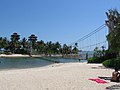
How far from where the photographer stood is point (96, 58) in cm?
4859

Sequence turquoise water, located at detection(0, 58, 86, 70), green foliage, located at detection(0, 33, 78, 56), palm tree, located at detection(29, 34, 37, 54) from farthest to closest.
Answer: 1. palm tree, located at detection(29, 34, 37, 54)
2. green foliage, located at detection(0, 33, 78, 56)
3. turquoise water, located at detection(0, 58, 86, 70)

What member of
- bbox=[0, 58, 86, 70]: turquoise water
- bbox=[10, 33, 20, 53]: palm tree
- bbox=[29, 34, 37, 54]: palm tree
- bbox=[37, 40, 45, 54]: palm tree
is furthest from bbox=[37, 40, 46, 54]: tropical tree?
bbox=[0, 58, 86, 70]: turquoise water

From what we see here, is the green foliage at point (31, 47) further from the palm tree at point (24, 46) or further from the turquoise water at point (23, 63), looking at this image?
the turquoise water at point (23, 63)

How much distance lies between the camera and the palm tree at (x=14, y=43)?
510 ft

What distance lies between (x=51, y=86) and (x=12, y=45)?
140 metres

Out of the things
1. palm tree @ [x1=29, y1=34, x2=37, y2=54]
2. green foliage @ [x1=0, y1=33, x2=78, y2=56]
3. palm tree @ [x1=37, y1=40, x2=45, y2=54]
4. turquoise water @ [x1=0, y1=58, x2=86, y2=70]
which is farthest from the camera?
palm tree @ [x1=37, y1=40, x2=45, y2=54]

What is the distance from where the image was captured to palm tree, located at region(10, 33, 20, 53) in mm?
155500

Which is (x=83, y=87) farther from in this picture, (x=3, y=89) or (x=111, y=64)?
(x=111, y=64)

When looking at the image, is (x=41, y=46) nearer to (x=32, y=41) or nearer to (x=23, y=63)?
(x=32, y=41)

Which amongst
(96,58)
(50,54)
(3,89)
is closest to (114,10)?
(3,89)

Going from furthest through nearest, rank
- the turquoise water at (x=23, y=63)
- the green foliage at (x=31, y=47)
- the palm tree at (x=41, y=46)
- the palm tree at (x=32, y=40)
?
the palm tree at (x=41, y=46)
the palm tree at (x=32, y=40)
the green foliage at (x=31, y=47)
the turquoise water at (x=23, y=63)

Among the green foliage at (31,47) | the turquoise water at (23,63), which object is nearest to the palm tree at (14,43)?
the green foliage at (31,47)

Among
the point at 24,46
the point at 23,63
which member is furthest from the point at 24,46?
the point at 23,63

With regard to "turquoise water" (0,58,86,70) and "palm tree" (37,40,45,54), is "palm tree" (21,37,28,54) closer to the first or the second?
"palm tree" (37,40,45,54)
